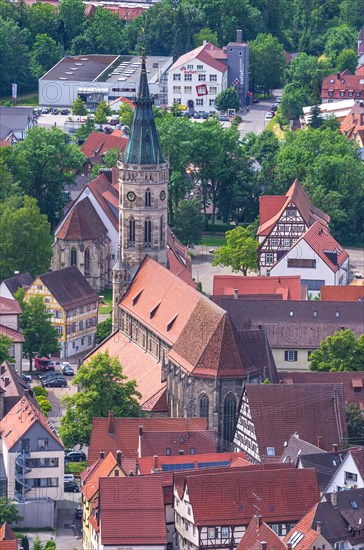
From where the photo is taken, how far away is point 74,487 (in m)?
146

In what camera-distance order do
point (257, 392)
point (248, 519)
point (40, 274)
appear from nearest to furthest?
point (248, 519) → point (257, 392) → point (40, 274)

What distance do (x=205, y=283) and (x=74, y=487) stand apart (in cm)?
4793

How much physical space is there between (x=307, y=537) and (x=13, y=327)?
43.1 meters

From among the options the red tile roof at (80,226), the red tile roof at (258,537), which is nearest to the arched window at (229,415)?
the red tile roof at (258,537)

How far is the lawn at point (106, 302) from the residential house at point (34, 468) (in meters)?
40.8

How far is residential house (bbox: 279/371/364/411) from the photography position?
504ft

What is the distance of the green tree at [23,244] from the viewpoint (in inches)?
7274

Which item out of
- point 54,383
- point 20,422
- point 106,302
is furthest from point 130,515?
point 106,302

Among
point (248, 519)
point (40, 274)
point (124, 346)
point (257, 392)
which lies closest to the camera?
point (248, 519)

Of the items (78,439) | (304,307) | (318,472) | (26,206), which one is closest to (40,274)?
(26,206)

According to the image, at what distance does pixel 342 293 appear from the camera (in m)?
177

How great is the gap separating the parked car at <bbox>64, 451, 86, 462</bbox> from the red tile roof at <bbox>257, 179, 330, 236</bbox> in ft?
150

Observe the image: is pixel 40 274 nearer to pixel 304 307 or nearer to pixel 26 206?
pixel 26 206

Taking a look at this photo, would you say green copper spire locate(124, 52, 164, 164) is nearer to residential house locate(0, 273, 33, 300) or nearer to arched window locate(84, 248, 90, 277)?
residential house locate(0, 273, 33, 300)
